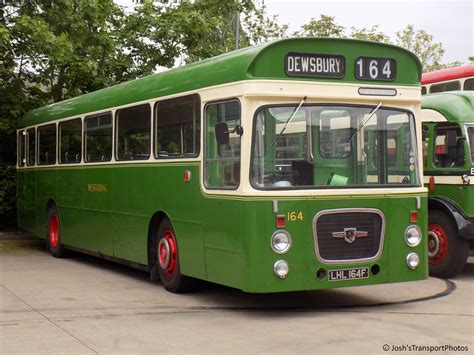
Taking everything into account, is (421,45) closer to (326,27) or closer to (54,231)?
(326,27)

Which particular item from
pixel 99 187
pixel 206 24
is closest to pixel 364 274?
pixel 99 187

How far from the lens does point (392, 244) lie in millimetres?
9469

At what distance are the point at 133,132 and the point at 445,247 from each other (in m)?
4.85

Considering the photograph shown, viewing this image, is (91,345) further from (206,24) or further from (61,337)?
(206,24)

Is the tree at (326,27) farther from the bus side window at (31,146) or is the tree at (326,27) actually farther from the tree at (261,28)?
the bus side window at (31,146)

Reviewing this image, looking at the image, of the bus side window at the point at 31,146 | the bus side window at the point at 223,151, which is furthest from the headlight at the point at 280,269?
the bus side window at the point at 31,146

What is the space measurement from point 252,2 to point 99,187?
12.8 meters

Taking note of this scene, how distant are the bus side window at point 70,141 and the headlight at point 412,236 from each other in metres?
6.64

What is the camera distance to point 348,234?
30.1 ft

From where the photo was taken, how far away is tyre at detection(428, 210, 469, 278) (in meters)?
12.2

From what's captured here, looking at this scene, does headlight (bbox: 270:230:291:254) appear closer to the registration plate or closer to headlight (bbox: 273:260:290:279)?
headlight (bbox: 273:260:290:279)

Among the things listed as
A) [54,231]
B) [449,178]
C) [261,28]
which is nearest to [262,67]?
[449,178]

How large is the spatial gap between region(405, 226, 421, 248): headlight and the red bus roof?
7.28m

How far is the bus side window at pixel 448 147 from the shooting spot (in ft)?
40.0
